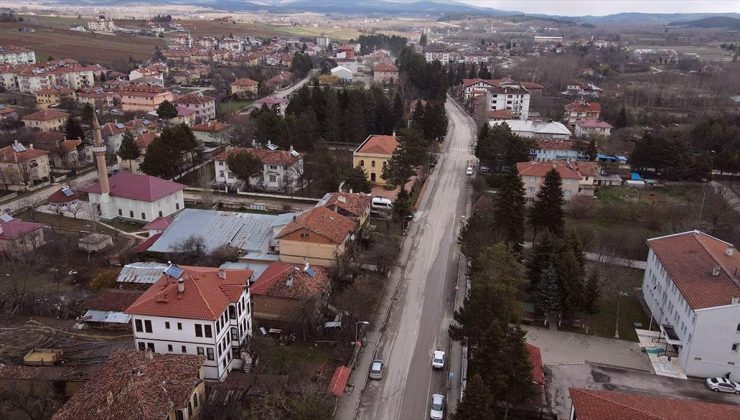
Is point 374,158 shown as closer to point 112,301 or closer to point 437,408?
point 112,301

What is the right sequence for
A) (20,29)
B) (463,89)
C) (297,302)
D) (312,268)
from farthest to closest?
1. (20,29)
2. (463,89)
3. (312,268)
4. (297,302)

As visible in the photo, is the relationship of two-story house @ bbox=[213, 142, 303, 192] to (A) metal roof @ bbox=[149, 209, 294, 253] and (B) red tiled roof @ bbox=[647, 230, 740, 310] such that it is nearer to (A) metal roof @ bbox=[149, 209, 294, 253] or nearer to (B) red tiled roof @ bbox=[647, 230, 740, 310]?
(A) metal roof @ bbox=[149, 209, 294, 253]

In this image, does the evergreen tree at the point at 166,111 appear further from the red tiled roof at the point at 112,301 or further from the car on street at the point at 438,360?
the car on street at the point at 438,360

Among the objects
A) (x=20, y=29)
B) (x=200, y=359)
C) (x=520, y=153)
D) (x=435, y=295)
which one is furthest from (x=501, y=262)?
(x=20, y=29)

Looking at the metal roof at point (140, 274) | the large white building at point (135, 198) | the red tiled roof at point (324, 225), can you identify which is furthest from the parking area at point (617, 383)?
the large white building at point (135, 198)

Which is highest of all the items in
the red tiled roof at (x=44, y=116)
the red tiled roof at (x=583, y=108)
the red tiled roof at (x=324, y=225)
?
the red tiled roof at (x=583, y=108)

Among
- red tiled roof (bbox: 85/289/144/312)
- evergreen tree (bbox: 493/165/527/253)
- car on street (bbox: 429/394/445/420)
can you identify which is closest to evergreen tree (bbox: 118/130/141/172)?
red tiled roof (bbox: 85/289/144/312)

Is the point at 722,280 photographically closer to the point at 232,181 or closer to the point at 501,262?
the point at 501,262
